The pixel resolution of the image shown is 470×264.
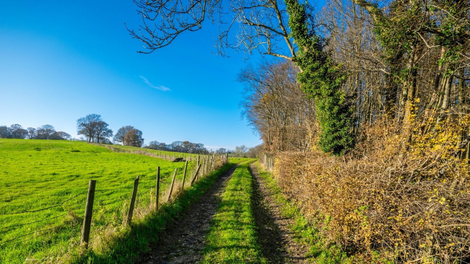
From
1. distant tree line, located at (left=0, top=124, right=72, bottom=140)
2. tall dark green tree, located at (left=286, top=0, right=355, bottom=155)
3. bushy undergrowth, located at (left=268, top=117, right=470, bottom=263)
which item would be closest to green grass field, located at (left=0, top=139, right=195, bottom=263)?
bushy undergrowth, located at (left=268, top=117, right=470, bottom=263)

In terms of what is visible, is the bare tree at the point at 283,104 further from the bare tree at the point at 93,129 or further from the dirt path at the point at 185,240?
the bare tree at the point at 93,129

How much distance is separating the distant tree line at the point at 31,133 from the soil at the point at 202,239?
103 meters

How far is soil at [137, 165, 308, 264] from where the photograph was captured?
202 inches

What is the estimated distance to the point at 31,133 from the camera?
262 feet

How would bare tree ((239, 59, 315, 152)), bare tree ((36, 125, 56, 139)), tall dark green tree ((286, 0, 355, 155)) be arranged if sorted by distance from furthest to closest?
1. bare tree ((36, 125, 56, 139))
2. bare tree ((239, 59, 315, 152))
3. tall dark green tree ((286, 0, 355, 155))

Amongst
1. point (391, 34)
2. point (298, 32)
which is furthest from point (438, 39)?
point (298, 32)

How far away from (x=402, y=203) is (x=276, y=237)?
146 inches

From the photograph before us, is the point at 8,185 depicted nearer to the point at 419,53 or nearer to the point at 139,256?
the point at 139,256

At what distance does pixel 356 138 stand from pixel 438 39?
14.2 ft

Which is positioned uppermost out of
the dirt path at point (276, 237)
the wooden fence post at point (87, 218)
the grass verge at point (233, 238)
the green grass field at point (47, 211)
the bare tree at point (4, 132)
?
the bare tree at point (4, 132)

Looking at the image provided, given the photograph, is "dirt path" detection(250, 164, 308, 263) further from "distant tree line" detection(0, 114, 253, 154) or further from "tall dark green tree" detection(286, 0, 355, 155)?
"distant tree line" detection(0, 114, 253, 154)

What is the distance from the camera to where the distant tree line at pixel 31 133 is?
74.2 meters

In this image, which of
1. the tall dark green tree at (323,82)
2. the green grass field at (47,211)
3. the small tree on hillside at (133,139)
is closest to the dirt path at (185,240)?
the green grass field at (47,211)

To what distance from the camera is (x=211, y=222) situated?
24.0ft
